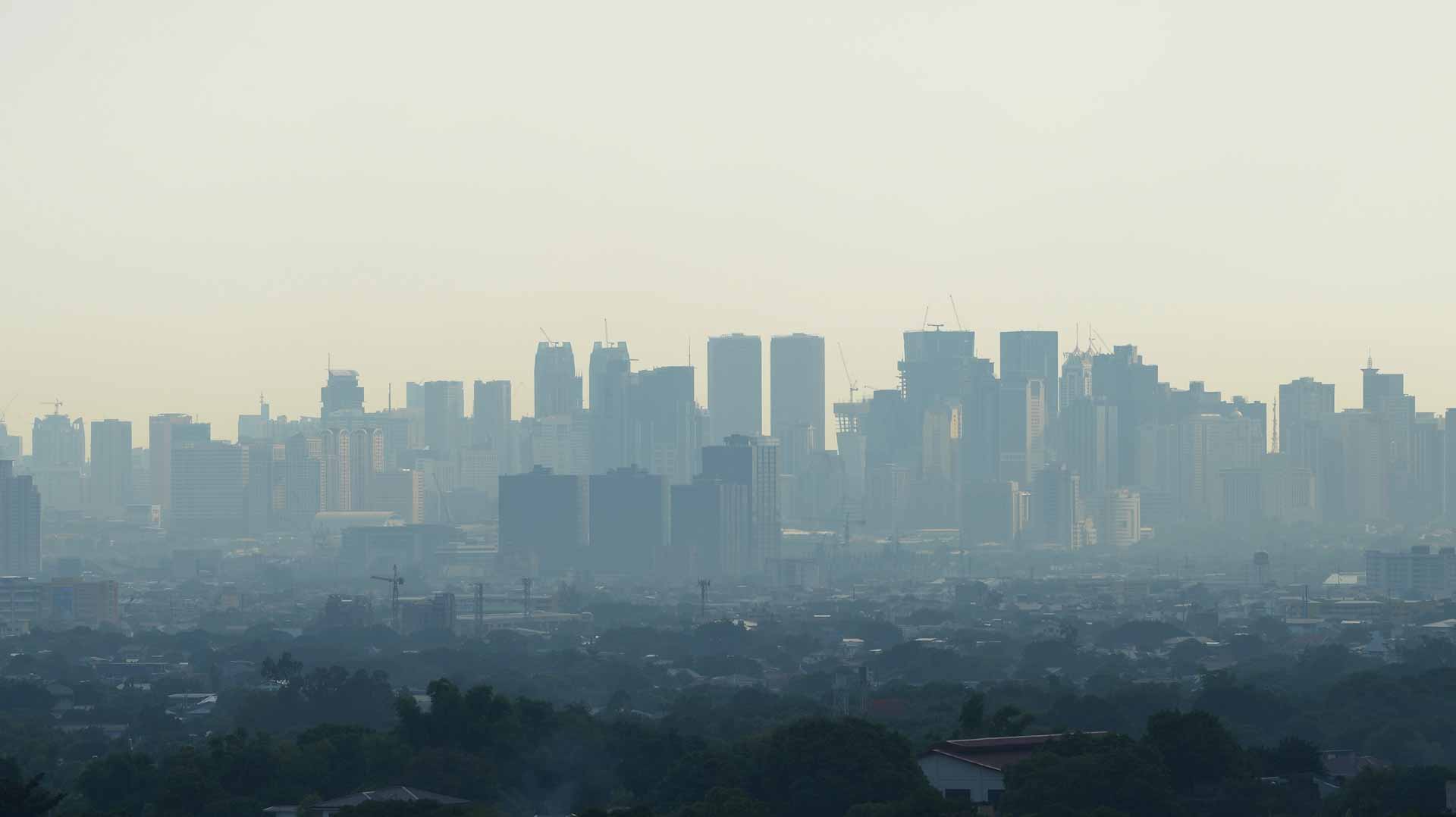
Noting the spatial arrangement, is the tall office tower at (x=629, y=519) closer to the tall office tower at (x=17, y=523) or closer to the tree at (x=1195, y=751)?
the tall office tower at (x=17, y=523)

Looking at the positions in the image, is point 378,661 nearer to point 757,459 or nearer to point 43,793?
point 43,793

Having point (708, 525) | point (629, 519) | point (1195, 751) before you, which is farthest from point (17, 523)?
point (1195, 751)

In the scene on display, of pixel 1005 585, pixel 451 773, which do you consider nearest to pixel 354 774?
pixel 451 773

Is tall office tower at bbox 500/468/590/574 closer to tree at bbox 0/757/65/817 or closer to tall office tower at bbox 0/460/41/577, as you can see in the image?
tall office tower at bbox 0/460/41/577

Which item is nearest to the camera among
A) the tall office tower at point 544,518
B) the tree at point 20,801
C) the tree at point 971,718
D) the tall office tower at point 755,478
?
the tree at point 20,801

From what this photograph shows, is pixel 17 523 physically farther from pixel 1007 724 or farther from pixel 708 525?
pixel 1007 724

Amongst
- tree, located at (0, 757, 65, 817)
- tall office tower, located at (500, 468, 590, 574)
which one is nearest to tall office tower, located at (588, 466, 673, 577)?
tall office tower, located at (500, 468, 590, 574)

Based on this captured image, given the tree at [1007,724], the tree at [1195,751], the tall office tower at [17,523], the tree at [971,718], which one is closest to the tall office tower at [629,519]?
the tall office tower at [17,523]

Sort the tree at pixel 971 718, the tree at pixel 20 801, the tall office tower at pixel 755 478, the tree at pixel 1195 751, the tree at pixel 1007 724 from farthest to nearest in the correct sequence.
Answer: the tall office tower at pixel 755 478
the tree at pixel 971 718
the tree at pixel 1007 724
the tree at pixel 1195 751
the tree at pixel 20 801
